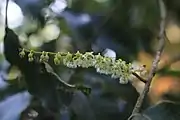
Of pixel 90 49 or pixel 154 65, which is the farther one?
pixel 90 49

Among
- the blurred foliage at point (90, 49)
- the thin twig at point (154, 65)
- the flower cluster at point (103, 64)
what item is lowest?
the blurred foliage at point (90, 49)

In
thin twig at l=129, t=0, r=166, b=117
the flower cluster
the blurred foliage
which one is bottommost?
the blurred foliage

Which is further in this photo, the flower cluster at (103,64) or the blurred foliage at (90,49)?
the blurred foliage at (90,49)

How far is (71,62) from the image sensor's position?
1.39 feet

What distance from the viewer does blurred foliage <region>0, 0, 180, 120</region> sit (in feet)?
1.96

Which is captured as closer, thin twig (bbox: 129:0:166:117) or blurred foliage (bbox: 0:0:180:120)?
thin twig (bbox: 129:0:166:117)

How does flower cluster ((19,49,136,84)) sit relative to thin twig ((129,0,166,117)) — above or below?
above

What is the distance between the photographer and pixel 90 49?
2.31 feet

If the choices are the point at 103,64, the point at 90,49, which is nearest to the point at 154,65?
the point at 103,64

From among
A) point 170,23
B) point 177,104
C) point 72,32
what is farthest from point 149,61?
point 177,104

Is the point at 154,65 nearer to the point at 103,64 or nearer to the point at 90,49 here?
the point at 103,64

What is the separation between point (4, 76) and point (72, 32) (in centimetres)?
13

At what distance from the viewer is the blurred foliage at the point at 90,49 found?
60 centimetres

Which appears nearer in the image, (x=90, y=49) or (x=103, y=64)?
(x=103, y=64)
